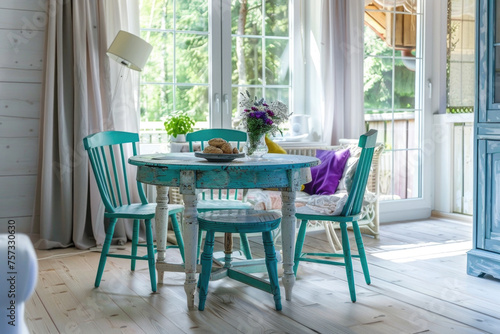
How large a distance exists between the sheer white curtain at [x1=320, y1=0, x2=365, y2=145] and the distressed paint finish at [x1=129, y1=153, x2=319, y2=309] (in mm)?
2049

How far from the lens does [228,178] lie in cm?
267

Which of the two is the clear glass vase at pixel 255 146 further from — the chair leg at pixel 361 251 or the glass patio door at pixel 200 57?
the glass patio door at pixel 200 57

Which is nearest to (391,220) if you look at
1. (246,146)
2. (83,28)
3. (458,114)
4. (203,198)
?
(458,114)

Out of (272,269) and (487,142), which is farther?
(487,142)

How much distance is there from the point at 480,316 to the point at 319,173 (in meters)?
1.85

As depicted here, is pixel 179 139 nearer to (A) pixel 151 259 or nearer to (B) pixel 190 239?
(A) pixel 151 259

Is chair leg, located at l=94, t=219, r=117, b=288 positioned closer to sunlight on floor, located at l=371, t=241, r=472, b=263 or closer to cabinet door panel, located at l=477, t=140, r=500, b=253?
sunlight on floor, located at l=371, t=241, r=472, b=263

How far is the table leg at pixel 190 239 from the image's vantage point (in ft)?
9.05

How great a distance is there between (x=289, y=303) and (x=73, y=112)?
7.21ft

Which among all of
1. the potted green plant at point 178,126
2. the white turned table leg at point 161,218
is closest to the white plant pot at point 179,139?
the potted green plant at point 178,126

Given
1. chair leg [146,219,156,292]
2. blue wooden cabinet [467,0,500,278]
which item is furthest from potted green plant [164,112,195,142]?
blue wooden cabinet [467,0,500,278]

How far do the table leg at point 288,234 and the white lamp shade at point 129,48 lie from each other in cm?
166

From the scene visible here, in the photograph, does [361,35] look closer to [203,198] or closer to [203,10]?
[203,10]

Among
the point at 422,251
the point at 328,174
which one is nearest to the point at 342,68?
the point at 328,174
